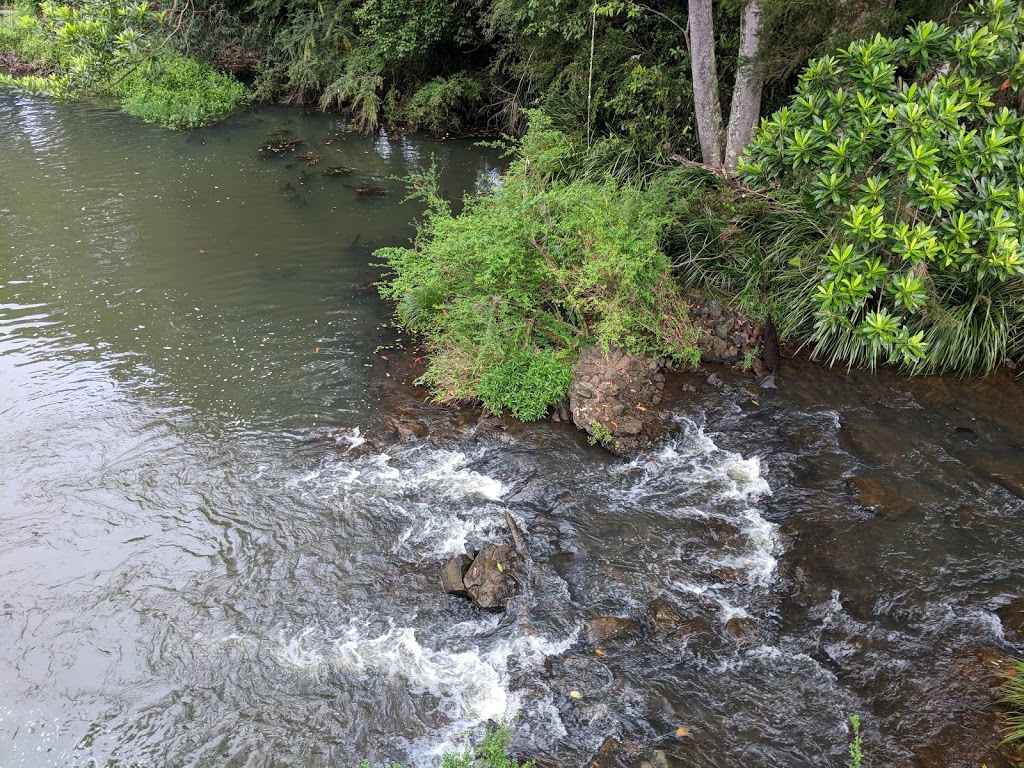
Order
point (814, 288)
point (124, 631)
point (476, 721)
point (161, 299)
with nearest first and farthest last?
point (476, 721)
point (124, 631)
point (814, 288)
point (161, 299)

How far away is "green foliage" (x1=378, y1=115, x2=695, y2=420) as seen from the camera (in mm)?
7664

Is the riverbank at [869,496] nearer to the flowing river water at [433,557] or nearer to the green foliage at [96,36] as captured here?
the flowing river water at [433,557]

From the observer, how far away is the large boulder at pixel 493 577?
558cm

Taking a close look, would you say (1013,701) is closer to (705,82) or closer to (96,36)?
(705,82)

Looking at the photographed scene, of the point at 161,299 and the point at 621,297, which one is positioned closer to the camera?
the point at 621,297

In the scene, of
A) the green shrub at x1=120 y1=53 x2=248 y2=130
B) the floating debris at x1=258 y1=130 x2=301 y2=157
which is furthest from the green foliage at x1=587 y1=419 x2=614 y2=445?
the green shrub at x1=120 y1=53 x2=248 y2=130

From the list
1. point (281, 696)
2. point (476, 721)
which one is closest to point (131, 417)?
point (281, 696)

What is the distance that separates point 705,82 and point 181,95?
14.2 meters

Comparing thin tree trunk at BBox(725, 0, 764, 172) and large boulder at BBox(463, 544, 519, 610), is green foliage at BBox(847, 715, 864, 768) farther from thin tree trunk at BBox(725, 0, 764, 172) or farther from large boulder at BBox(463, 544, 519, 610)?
thin tree trunk at BBox(725, 0, 764, 172)

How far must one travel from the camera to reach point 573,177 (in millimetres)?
10305

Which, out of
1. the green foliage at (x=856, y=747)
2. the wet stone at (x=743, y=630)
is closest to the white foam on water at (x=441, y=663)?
the wet stone at (x=743, y=630)

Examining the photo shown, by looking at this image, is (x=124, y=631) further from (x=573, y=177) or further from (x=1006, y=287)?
(x=1006, y=287)

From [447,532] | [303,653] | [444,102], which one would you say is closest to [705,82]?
[447,532]

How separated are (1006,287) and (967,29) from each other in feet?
10.6
